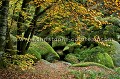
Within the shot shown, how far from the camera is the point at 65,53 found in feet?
69.6

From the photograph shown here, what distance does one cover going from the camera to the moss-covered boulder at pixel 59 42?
21.6 metres

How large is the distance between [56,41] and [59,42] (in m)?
0.30

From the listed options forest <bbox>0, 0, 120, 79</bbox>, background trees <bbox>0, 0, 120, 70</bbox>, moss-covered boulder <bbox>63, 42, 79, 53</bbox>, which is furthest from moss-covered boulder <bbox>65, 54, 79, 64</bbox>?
moss-covered boulder <bbox>63, 42, 79, 53</bbox>

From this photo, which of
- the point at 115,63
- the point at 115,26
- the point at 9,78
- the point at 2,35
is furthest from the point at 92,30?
the point at 2,35

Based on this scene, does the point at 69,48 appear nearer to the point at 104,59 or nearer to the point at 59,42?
the point at 59,42

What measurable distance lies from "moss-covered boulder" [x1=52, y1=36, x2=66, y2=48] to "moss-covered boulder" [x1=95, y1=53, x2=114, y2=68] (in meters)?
4.25

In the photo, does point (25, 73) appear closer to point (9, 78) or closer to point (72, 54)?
point (9, 78)

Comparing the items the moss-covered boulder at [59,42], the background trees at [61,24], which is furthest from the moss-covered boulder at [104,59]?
the moss-covered boulder at [59,42]

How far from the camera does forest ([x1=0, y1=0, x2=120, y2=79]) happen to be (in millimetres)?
8266

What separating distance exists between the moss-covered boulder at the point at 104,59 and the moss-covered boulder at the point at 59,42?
4245 millimetres

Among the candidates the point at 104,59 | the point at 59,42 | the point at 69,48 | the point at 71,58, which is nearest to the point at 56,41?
the point at 59,42

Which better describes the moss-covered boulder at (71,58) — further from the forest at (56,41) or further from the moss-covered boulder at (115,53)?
the moss-covered boulder at (115,53)

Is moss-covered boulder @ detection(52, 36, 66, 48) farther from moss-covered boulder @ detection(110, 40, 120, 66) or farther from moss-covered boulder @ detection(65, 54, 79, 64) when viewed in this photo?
moss-covered boulder @ detection(110, 40, 120, 66)

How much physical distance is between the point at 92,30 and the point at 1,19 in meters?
17.8
